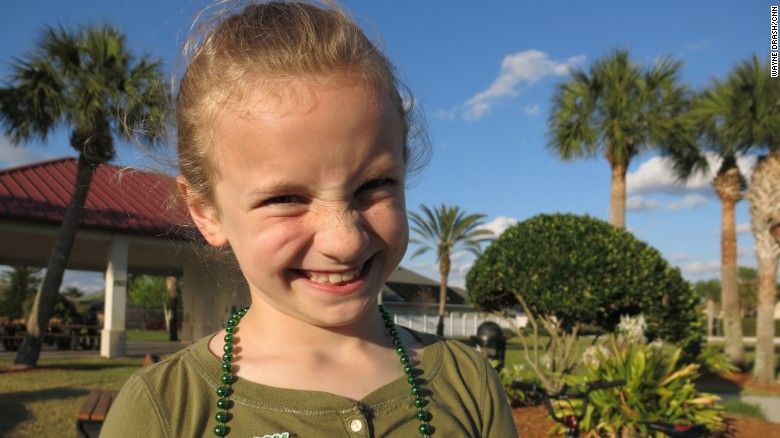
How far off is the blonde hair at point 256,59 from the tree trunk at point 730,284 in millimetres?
18206

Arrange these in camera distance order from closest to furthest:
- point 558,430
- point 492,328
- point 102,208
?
1. point 558,430
2. point 492,328
3. point 102,208

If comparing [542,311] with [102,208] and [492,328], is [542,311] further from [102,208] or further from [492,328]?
[102,208]

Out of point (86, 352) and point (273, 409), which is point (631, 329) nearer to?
point (273, 409)

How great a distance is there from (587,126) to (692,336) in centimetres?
666

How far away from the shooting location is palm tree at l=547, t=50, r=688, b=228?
17.1 metres

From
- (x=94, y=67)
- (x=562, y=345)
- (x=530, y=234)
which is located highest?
(x=94, y=67)

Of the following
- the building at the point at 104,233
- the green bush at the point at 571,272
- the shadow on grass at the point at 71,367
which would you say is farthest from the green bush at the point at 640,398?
the shadow on grass at the point at 71,367

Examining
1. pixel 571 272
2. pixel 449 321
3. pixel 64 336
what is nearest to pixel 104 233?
pixel 64 336

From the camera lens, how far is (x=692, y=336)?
12.5 m

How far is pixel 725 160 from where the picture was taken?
17.4 metres

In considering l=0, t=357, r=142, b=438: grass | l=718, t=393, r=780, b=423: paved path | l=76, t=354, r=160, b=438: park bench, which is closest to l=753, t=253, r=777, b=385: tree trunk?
l=718, t=393, r=780, b=423: paved path

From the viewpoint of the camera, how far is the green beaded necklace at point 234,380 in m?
1.16

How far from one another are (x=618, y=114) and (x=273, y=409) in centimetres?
1731

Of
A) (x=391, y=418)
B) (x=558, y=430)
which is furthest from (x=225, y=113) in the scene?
(x=558, y=430)
